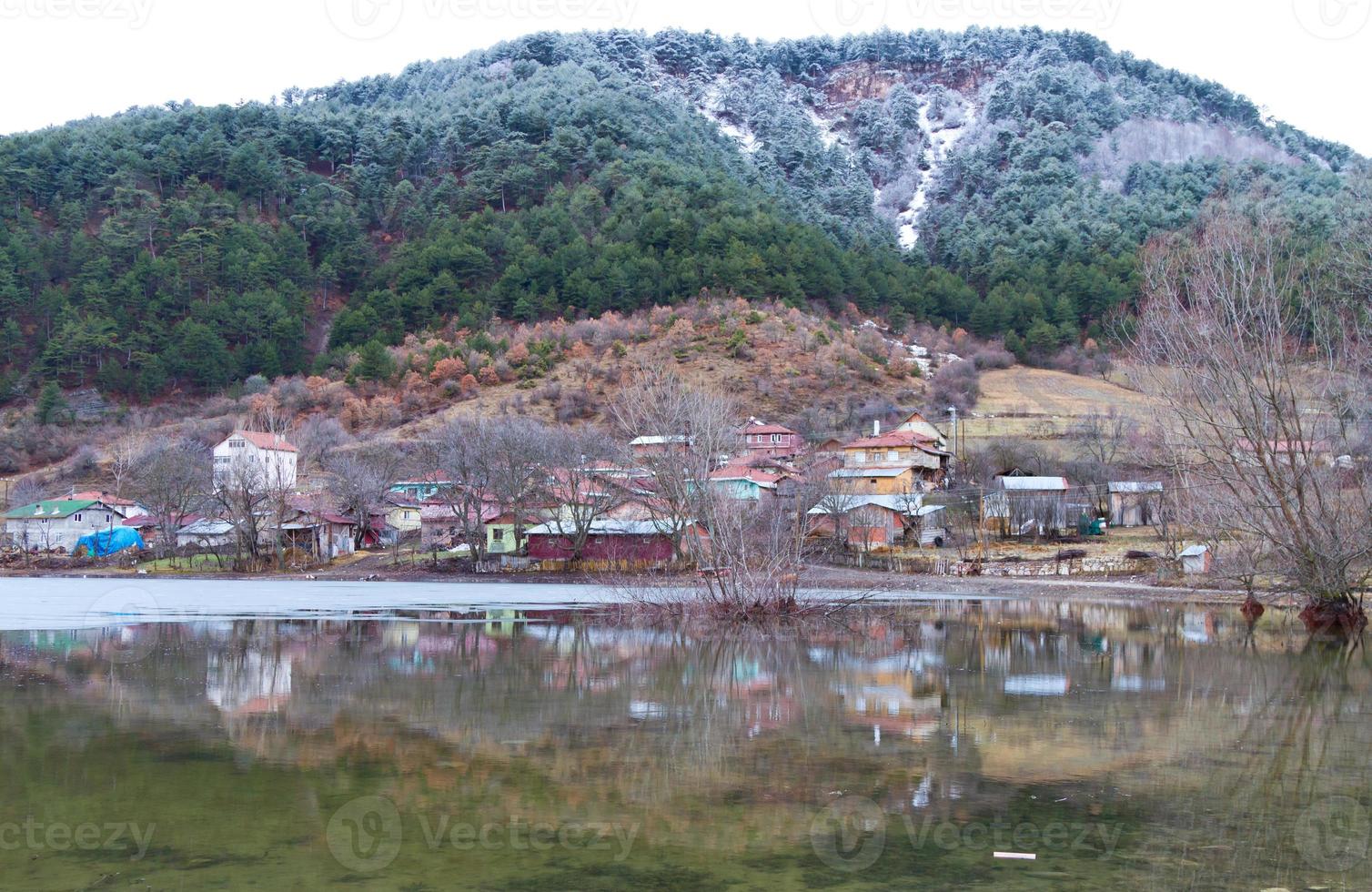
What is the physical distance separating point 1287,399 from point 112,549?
61.1m

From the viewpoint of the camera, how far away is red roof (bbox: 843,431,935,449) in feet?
235

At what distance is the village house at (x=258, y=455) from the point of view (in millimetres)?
68500

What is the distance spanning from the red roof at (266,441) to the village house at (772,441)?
30441 millimetres

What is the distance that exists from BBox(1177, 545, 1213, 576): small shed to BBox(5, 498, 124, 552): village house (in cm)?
5797

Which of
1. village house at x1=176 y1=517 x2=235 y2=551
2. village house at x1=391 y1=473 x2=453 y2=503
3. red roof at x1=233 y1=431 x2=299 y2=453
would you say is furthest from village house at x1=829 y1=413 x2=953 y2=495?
red roof at x1=233 y1=431 x2=299 y2=453

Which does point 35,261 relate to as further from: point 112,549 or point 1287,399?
point 1287,399

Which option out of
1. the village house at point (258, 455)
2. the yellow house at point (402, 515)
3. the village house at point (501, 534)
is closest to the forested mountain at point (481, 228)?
the village house at point (258, 455)

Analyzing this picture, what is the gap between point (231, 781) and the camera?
1039 cm

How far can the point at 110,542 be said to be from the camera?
67.1m

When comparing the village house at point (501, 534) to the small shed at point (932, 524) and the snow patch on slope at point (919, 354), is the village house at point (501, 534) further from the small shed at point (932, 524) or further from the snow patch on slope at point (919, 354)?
the snow patch on slope at point (919, 354)
